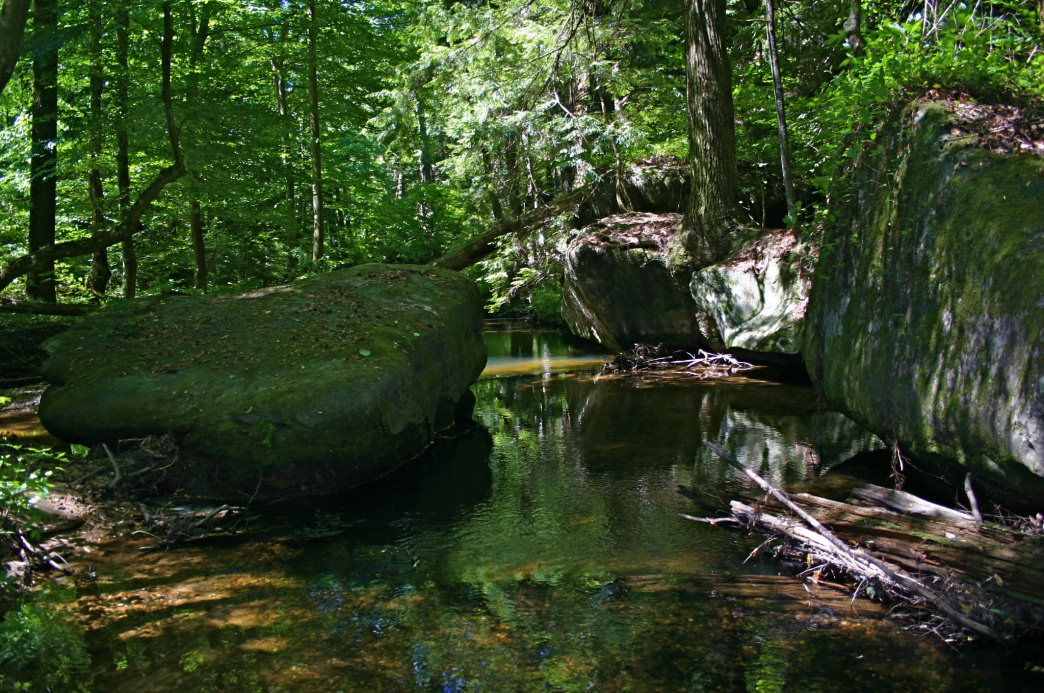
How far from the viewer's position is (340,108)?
1535 cm

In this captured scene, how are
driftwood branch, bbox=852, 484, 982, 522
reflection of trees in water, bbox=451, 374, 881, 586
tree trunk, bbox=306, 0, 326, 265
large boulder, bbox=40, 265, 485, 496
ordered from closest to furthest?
1. driftwood branch, bbox=852, 484, 982, 522
2. reflection of trees in water, bbox=451, 374, 881, 586
3. large boulder, bbox=40, 265, 485, 496
4. tree trunk, bbox=306, 0, 326, 265

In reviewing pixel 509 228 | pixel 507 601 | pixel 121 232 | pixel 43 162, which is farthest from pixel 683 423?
pixel 43 162

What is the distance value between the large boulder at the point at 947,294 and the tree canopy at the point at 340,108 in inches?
153

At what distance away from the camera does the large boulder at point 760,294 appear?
9.80m

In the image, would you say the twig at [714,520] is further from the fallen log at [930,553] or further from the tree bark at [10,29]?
the tree bark at [10,29]

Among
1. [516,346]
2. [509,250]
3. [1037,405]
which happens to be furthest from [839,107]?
[516,346]

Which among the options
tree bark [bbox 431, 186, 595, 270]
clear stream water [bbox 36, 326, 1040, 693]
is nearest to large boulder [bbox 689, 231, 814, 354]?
clear stream water [bbox 36, 326, 1040, 693]

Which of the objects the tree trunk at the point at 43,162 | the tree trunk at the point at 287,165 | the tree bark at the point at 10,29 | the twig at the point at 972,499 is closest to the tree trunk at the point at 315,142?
the tree trunk at the point at 287,165

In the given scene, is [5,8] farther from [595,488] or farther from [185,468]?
[595,488]

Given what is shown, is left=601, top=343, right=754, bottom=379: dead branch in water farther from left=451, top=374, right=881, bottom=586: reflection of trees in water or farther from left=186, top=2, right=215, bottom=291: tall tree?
left=186, top=2, right=215, bottom=291: tall tree

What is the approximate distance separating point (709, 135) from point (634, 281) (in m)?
2.90

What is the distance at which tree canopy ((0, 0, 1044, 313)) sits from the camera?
35.9 feet

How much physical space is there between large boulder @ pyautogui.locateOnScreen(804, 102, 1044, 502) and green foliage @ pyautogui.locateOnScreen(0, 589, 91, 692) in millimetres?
5046

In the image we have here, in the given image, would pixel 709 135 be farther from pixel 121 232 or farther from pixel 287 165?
pixel 121 232
